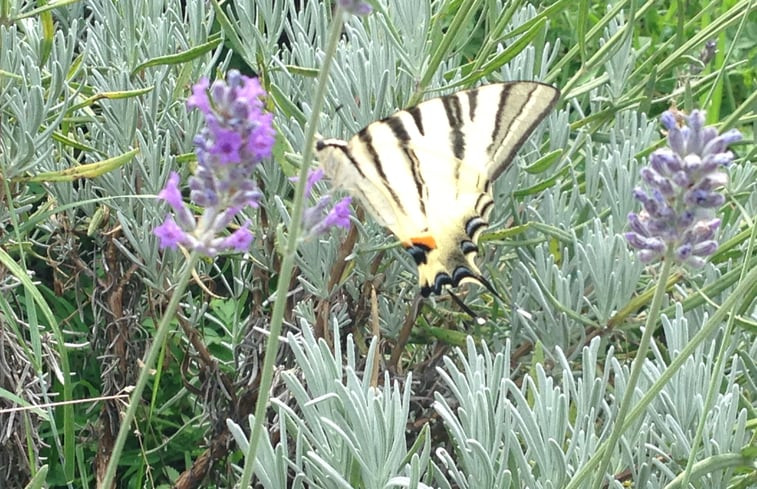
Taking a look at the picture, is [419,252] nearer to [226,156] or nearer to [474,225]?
[474,225]

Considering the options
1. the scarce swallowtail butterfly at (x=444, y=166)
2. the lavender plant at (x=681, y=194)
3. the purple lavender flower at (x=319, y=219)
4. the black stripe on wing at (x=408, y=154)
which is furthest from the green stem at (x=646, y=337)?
the black stripe on wing at (x=408, y=154)

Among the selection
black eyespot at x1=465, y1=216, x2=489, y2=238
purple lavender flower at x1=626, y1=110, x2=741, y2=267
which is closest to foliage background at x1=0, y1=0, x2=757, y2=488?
black eyespot at x1=465, y1=216, x2=489, y2=238

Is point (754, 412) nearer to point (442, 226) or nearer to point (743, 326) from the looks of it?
point (743, 326)

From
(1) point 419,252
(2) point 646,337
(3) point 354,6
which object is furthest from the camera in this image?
(1) point 419,252

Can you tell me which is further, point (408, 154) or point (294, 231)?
point (408, 154)

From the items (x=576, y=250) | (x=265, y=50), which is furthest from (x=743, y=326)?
(x=265, y=50)

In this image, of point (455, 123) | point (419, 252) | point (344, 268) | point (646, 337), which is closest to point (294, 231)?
point (646, 337)

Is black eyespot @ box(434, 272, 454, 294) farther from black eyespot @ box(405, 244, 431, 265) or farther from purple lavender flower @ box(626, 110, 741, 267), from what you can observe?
purple lavender flower @ box(626, 110, 741, 267)

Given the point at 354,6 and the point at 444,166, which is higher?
the point at 354,6
